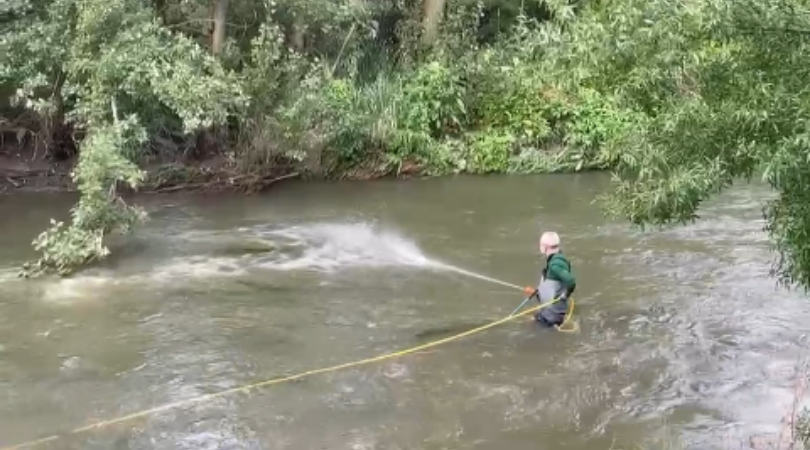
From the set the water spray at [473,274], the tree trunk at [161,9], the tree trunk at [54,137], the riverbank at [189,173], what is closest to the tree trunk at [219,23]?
the tree trunk at [161,9]

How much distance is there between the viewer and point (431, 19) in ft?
71.9

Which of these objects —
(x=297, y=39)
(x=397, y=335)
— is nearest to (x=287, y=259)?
(x=397, y=335)

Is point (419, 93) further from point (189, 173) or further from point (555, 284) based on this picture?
point (555, 284)

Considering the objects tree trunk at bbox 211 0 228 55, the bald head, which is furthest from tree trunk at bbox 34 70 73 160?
the bald head

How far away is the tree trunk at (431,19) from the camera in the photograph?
21.8 metres

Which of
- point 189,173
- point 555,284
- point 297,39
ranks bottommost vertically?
point 555,284

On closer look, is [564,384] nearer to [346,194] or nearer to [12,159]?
[346,194]

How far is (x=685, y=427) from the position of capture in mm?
8508

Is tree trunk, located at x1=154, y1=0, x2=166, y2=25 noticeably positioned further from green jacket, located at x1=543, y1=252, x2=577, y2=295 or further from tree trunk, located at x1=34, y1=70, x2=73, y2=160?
green jacket, located at x1=543, y1=252, x2=577, y2=295

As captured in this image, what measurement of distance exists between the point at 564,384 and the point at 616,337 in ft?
4.66

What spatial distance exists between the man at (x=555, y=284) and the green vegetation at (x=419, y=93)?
1.87m

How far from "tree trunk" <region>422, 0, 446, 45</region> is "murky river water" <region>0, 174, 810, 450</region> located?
6388 mm

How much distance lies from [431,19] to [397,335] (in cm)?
1244

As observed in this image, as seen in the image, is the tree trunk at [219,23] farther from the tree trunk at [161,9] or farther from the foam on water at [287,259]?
the foam on water at [287,259]
